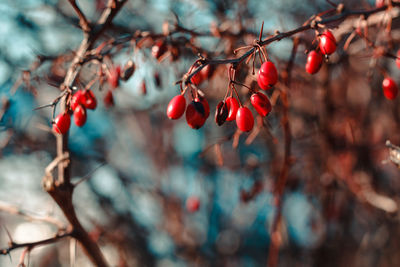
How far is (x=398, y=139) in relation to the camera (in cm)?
303

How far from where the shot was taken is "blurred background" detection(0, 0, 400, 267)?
100 inches

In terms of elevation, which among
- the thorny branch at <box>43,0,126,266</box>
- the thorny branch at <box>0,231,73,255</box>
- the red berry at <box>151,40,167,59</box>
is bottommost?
the thorny branch at <box>0,231,73,255</box>

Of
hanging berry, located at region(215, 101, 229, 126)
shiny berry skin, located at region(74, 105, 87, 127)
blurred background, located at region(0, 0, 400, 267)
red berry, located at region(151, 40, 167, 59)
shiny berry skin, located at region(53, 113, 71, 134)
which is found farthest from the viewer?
blurred background, located at region(0, 0, 400, 267)

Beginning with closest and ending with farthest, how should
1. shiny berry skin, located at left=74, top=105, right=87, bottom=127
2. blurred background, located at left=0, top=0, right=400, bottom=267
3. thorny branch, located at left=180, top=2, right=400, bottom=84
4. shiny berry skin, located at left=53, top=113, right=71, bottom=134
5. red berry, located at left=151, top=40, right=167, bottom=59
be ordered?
thorny branch, located at left=180, top=2, right=400, bottom=84 < shiny berry skin, located at left=53, top=113, right=71, bottom=134 < shiny berry skin, located at left=74, top=105, right=87, bottom=127 < red berry, located at left=151, top=40, right=167, bottom=59 < blurred background, located at left=0, top=0, right=400, bottom=267

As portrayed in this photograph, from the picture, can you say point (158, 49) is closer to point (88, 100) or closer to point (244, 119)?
point (88, 100)

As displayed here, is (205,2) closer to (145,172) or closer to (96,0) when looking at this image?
(96,0)

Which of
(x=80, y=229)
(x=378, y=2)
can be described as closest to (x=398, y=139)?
(x=378, y=2)

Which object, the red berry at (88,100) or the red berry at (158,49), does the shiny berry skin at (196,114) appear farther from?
the red berry at (158,49)

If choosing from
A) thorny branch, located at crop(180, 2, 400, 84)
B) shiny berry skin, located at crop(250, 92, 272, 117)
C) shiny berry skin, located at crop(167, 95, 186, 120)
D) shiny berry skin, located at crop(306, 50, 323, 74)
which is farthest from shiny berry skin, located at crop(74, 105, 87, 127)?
shiny berry skin, located at crop(306, 50, 323, 74)

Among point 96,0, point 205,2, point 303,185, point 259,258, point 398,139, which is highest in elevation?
point 96,0

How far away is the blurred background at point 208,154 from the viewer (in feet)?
8.35

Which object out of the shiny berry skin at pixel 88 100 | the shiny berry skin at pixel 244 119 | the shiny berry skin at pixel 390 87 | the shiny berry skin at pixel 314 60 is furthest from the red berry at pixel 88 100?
the shiny berry skin at pixel 390 87

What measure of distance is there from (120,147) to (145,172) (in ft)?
1.84

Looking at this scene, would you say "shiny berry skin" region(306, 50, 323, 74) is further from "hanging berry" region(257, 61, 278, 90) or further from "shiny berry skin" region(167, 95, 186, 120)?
"shiny berry skin" region(167, 95, 186, 120)
